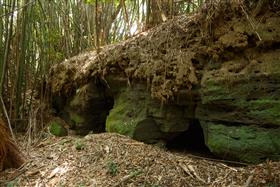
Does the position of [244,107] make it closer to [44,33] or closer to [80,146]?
[80,146]

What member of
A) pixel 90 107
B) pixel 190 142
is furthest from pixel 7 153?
pixel 190 142

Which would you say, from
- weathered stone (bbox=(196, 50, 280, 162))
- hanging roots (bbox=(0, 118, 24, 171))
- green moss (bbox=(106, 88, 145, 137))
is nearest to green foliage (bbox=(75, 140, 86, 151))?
green moss (bbox=(106, 88, 145, 137))

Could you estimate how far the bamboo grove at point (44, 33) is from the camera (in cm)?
426

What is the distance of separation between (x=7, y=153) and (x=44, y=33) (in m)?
2.38

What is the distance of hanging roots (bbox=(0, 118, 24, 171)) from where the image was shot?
3.18 metres

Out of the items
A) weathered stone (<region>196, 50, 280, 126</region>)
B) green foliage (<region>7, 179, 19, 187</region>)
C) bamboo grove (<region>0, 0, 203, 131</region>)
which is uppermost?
bamboo grove (<region>0, 0, 203, 131</region>)

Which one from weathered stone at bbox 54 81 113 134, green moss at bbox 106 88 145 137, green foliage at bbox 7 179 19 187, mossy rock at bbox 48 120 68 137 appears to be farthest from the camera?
mossy rock at bbox 48 120 68 137

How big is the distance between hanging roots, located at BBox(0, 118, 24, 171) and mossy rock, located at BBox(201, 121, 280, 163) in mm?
1883

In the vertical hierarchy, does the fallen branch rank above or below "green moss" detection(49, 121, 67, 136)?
below

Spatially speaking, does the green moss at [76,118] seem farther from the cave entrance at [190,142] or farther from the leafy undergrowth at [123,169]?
the cave entrance at [190,142]

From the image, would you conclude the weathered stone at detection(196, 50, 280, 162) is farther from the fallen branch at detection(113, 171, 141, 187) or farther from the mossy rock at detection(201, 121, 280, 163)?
the fallen branch at detection(113, 171, 141, 187)

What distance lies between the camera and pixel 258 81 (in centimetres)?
248

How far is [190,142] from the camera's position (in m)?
3.59

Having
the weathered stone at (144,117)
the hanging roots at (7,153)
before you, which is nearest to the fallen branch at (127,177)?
the weathered stone at (144,117)
